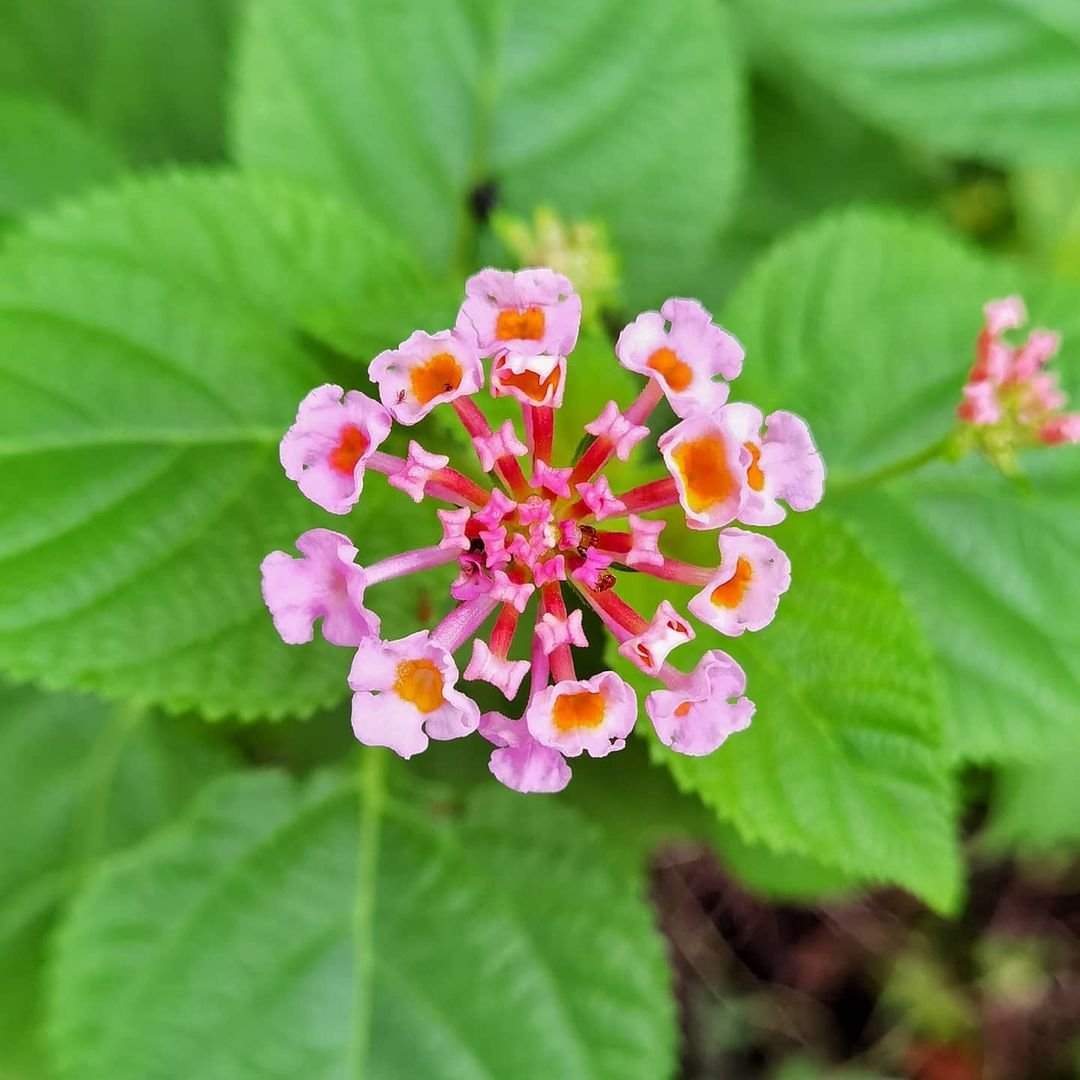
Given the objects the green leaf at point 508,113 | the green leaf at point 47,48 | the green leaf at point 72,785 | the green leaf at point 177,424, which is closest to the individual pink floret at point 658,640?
the green leaf at point 177,424

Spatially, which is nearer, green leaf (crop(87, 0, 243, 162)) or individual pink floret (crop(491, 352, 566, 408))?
individual pink floret (crop(491, 352, 566, 408))

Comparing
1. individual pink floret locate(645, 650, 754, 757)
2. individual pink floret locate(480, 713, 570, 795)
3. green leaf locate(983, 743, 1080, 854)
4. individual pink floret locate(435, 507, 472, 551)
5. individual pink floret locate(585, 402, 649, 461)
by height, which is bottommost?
green leaf locate(983, 743, 1080, 854)

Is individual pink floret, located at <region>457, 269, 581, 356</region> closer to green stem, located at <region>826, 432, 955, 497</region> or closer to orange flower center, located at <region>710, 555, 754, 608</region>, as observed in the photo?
orange flower center, located at <region>710, 555, 754, 608</region>

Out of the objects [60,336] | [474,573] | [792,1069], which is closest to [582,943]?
[474,573]

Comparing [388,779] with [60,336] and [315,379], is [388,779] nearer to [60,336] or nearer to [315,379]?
[315,379]

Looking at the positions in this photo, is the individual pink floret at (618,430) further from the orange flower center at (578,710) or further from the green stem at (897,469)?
the green stem at (897,469)

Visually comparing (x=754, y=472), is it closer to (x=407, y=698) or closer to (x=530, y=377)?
(x=530, y=377)

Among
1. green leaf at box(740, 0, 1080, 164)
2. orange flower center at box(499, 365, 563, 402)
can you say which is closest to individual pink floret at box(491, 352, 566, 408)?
orange flower center at box(499, 365, 563, 402)
